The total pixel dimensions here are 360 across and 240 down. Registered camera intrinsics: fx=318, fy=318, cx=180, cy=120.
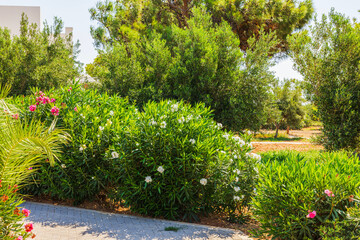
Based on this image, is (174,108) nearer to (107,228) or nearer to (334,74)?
(107,228)

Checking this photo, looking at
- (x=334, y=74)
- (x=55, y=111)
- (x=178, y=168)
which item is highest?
(x=334, y=74)

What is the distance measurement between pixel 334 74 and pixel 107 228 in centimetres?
802

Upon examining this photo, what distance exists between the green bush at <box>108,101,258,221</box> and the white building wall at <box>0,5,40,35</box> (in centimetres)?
3522

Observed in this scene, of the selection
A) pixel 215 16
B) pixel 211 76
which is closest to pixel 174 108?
pixel 211 76

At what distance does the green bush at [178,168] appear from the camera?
512 cm

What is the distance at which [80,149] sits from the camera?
18.2 feet

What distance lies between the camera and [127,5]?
19672 millimetres

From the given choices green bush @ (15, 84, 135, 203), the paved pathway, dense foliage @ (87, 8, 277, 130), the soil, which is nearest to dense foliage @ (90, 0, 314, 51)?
A: dense foliage @ (87, 8, 277, 130)

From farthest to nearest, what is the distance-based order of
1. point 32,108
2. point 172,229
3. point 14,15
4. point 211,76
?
point 14,15, point 211,76, point 32,108, point 172,229

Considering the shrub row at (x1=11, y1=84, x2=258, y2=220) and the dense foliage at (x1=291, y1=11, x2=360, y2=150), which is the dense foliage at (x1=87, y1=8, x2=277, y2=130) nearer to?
the dense foliage at (x1=291, y1=11, x2=360, y2=150)

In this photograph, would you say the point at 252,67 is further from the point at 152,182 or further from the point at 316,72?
the point at 152,182

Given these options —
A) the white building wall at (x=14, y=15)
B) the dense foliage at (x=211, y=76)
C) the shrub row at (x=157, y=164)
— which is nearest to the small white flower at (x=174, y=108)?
the shrub row at (x=157, y=164)

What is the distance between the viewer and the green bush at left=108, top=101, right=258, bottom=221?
5.12 meters

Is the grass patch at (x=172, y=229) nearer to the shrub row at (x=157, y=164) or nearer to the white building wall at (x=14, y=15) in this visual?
the shrub row at (x=157, y=164)
